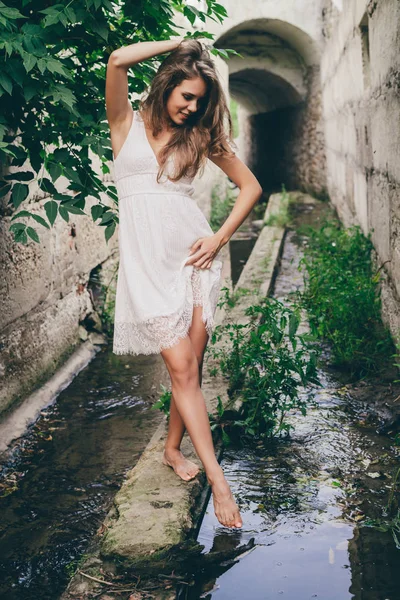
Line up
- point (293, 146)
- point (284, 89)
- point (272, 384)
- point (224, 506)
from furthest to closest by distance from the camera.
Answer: point (293, 146), point (284, 89), point (272, 384), point (224, 506)

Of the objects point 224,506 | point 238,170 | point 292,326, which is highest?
point 238,170

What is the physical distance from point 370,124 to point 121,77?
3.53 metres

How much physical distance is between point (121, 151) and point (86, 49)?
0.93 m

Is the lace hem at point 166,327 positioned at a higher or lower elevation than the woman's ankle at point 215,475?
higher

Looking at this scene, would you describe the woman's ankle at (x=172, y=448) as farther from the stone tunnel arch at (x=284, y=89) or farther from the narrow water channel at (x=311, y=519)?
the stone tunnel arch at (x=284, y=89)

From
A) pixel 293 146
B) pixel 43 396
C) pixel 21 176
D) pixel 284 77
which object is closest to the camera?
pixel 21 176

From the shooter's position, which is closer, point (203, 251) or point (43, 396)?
point (203, 251)

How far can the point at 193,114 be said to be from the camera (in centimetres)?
258

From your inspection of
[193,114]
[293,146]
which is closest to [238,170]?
[193,114]

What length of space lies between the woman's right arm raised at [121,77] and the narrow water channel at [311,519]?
151 centimetres

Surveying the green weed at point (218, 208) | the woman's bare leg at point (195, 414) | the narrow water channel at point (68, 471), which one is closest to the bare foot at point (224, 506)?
the woman's bare leg at point (195, 414)

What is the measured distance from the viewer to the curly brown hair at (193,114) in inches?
98.7

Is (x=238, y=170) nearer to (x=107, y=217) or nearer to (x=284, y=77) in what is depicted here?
(x=107, y=217)

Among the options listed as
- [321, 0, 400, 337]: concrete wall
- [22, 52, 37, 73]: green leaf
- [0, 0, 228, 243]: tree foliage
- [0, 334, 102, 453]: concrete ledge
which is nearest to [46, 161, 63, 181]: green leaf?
[0, 0, 228, 243]: tree foliage
